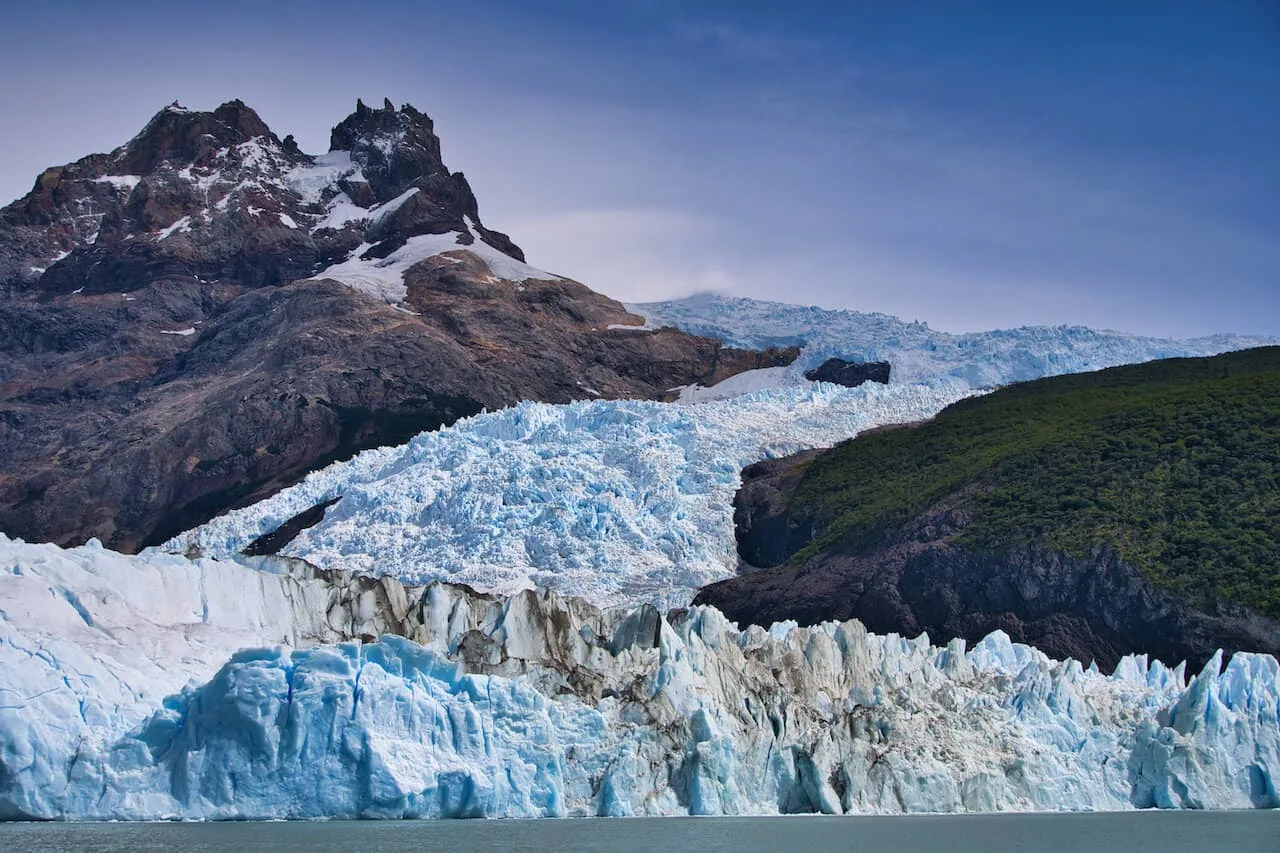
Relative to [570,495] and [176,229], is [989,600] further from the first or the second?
[176,229]

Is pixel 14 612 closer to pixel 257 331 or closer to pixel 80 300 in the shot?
pixel 257 331

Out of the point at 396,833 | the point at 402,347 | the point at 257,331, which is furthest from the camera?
the point at 257,331

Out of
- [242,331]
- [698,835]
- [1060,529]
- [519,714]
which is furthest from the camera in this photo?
[242,331]

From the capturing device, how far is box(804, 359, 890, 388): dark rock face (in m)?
148

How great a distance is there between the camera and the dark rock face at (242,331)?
128125 millimetres

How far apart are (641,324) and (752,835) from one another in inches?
4869

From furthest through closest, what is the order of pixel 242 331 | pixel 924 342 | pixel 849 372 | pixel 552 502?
1. pixel 924 342
2. pixel 242 331
3. pixel 849 372
4. pixel 552 502

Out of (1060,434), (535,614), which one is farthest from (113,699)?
(1060,434)

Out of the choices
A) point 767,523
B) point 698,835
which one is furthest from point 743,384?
point 698,835

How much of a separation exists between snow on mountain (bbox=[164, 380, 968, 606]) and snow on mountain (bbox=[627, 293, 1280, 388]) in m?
34.0

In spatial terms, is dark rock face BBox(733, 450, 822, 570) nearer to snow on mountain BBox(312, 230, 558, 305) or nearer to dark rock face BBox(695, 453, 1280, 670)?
dark rock face BBox(695, 453, 1280, 670)

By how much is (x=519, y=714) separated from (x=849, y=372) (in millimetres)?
107669

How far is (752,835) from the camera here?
42000mm

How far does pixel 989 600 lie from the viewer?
76.3 meters
